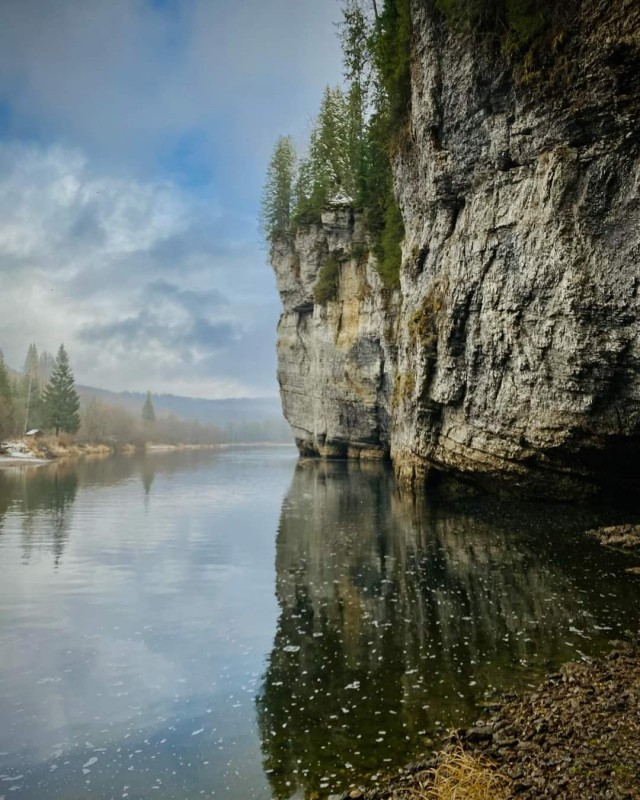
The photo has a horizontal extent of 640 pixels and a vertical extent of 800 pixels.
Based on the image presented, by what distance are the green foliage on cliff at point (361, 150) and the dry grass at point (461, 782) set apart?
3151cm

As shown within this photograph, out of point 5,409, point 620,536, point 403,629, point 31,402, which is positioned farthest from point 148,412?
point 403,629

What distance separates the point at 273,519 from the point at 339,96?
51.0 metres

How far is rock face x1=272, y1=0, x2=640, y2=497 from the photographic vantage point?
1723cm

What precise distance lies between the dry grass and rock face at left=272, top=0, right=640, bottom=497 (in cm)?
1531

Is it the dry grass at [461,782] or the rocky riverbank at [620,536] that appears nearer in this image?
the dry grass at [461,782]

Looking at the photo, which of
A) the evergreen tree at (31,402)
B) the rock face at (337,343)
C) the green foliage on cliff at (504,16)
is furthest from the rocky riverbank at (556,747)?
the evergreen tree at (31,402)

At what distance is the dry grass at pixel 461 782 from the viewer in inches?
235

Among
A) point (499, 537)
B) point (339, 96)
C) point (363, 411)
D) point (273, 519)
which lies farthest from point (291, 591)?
point (339, 96)

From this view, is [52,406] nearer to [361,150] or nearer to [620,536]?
[361,150]

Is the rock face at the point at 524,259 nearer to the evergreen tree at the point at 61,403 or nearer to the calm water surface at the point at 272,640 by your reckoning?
the calm water surface at the point at 272,640

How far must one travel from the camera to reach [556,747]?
6.68 metres

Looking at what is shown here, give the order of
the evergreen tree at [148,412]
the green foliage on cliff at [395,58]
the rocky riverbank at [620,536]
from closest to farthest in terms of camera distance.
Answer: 1. the rocky riverbank at [620,536]
2. the green foliage on cliff at [395,58]
3. the evergreen tree at [148,412]

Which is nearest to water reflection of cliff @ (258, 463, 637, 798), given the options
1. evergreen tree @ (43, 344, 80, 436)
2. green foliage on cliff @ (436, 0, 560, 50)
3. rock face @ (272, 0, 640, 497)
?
rock face @ (272, 0, 640, 497)

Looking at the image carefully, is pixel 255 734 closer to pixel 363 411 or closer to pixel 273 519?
pixel 273 519
